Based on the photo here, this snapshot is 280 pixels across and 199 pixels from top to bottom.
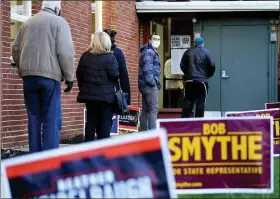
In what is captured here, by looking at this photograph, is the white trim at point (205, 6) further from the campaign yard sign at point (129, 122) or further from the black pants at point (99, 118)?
the black pants at point (99, 118)

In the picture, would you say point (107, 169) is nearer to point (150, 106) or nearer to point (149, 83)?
point (149, 83)

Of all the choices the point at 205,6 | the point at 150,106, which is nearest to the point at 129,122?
the point at 150,106

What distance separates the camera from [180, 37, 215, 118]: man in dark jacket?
12.2m

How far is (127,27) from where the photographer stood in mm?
15602

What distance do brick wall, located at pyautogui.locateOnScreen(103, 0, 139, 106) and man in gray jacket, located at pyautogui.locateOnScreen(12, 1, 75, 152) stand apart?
23.0ft

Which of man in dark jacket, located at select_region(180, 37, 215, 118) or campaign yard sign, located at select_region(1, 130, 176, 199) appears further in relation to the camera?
man in dark jacket, located at select_region(180, 37, 215, 118)

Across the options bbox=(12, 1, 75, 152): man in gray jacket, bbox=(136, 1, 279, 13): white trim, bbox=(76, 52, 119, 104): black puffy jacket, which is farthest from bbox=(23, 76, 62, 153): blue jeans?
bbox=(136, 1, 279, 13): white trim

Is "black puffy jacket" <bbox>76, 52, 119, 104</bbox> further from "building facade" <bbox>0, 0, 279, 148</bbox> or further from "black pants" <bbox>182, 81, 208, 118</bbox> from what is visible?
"building facade" <bbox>0, 0, 279, 148</bbox>

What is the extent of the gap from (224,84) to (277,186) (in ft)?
34.5

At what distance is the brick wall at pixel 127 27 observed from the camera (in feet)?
47.0

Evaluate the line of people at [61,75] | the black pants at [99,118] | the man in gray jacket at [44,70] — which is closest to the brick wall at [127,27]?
the line of people at [61,75]

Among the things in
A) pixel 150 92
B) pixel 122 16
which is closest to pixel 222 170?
pixel 150 92

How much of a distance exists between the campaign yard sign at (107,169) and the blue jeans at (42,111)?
3173 millimetres

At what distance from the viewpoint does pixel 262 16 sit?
643 inches
